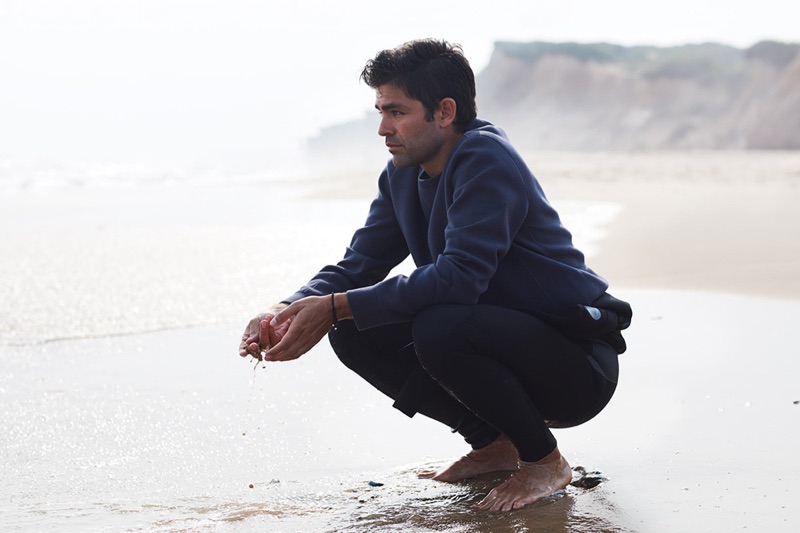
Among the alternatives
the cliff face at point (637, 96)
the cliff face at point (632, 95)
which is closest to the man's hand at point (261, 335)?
the cliff face at point (637, 96)

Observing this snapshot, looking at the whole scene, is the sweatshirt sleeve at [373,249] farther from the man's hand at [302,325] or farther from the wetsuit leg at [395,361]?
the man's hand at [302,325]

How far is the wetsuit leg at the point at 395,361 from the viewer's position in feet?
8.88

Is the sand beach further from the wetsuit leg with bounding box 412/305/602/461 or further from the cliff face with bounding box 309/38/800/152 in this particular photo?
the cliff face with bounding box 309/38/800/152

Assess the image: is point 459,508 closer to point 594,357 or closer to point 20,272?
point 594,357

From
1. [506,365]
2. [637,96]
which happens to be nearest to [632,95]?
[637,96]

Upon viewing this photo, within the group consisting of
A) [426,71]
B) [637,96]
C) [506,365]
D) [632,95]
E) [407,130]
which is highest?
[632,95]

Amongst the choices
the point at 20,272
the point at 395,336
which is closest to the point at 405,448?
the point at 395,336

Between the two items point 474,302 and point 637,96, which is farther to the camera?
point 637,96

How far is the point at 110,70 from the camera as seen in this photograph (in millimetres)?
110750

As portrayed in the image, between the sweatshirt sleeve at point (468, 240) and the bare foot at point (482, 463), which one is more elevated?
the sweatshirt sleeve at point (468, 240)

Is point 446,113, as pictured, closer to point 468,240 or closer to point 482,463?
point 468,240

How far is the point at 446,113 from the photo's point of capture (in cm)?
256

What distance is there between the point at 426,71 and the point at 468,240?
1.54 feet

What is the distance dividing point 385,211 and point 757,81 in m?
38.9
